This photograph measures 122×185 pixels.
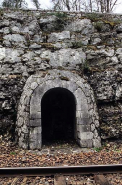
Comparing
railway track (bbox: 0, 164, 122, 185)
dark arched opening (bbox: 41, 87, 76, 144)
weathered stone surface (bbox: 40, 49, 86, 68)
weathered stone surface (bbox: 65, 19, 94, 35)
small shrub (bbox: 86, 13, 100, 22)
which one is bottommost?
railway track (bbox: 0, 164, 122, 185)

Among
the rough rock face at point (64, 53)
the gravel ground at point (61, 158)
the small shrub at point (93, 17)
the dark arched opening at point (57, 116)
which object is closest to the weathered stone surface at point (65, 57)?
the rough rock face at point (64, 53)

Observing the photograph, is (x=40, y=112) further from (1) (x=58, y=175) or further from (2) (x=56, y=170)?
(1) (x=58, y=175)

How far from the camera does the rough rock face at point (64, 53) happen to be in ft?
20.2

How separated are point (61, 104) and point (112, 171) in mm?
3794

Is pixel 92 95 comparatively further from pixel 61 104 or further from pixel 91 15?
pixel 91 15

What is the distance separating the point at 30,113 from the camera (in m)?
5.46

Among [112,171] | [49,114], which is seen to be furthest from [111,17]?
[112,171]

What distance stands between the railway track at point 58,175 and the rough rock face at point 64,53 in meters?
2.38

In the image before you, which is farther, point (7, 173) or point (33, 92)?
point (33, 92)

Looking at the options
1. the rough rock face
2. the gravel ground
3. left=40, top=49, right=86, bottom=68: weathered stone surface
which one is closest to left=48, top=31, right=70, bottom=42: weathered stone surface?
the rough rock face

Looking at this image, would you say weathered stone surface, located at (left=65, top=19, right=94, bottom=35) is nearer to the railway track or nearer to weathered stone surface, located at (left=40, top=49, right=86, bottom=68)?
weathered stone surface, located at (left=40, top=49, right=86, bottom=68)

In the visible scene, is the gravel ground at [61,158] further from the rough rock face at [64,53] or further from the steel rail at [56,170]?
the rough rock face at [64,53]

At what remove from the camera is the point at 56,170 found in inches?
140

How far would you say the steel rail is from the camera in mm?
3479
